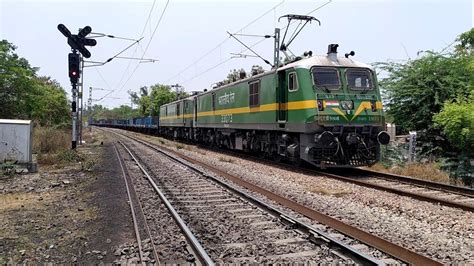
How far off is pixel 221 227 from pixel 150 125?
4927 cm

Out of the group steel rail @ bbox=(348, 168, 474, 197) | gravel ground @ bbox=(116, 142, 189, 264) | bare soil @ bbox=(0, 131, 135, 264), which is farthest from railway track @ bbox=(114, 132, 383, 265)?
steel rail @ bbox=(348, 168, 474, 197)

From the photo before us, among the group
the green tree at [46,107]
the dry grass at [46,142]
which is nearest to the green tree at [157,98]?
the green tree at [46,107]

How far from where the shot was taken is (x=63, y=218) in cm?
784

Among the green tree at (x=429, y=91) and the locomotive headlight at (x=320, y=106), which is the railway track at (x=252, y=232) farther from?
the green tree at (x=429, y=91)

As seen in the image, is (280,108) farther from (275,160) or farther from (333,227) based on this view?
(333,227)

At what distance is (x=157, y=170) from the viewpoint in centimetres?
1470

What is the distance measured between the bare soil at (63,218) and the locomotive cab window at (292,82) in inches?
233

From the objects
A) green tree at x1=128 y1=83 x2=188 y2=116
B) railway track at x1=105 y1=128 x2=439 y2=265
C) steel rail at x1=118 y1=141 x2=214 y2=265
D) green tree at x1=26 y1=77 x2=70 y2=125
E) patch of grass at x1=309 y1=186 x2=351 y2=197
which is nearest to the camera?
railway track at x1=105 y1=128 x2=439 y2=265

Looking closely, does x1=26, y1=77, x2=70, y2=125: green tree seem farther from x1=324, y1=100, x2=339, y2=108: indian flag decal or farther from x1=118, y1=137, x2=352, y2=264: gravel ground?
x1=118, y1=137, x2=352, y2=264: gravel ground

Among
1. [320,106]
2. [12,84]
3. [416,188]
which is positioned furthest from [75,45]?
[416,188]

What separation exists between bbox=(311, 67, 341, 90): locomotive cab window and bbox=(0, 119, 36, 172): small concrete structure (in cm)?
913

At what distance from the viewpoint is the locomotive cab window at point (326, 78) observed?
43.5ft

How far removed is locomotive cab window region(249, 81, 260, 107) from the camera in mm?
17009

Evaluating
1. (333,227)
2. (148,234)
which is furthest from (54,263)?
(333,227)
